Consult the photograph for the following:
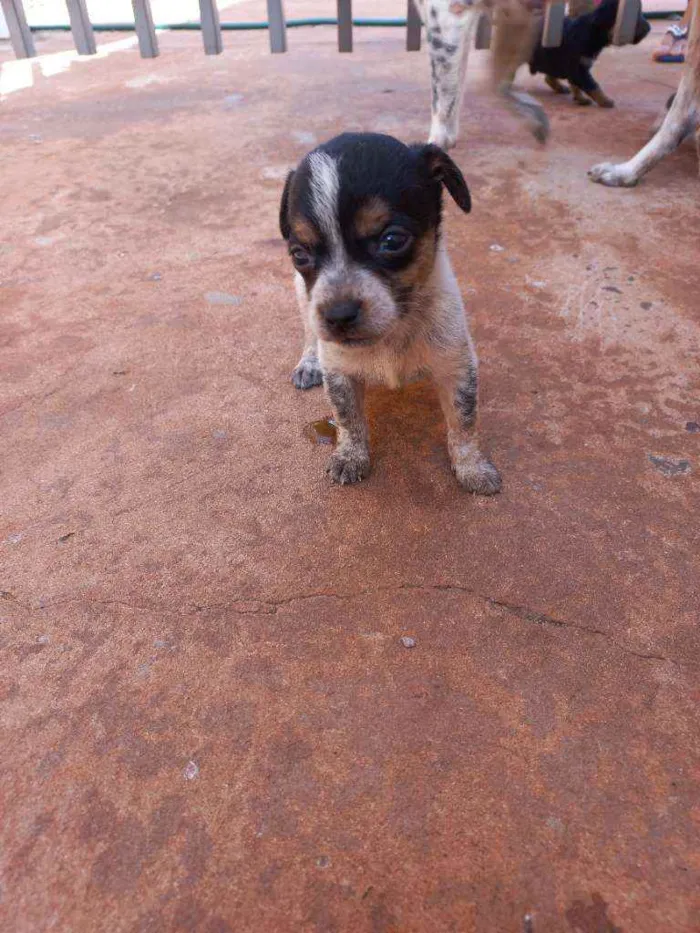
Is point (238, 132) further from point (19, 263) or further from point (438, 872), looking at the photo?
point (438, 872)

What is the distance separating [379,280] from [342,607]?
110 cm

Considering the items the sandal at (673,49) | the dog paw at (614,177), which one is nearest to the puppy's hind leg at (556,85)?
the sandal at (673,49)

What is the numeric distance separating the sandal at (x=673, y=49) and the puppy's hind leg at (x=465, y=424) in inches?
271

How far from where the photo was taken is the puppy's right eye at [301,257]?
2.22 m

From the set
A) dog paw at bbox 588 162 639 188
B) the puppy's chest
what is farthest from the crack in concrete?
dog paw at bbox 588 162 639 188

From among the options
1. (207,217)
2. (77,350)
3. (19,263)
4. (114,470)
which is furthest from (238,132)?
(114,470)

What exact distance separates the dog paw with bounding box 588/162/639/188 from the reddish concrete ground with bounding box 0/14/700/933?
426 millimetres

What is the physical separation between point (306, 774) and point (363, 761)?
16 centimetres

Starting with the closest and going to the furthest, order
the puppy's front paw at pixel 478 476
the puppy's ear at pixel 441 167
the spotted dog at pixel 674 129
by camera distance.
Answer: the puppy's ear at pixel 441 167 → the puppy's front paw at pixel 478 476 → the spotted dog at pixel 674 129

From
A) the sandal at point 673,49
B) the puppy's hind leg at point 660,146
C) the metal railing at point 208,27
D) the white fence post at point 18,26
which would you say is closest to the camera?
the puppy's hind leg at point 660,146

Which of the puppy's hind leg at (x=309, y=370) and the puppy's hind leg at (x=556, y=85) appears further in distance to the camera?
the puppy's hind leg at (x=556, y=85)

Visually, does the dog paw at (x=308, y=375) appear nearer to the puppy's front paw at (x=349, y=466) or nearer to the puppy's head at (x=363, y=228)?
the puppy's front paw at (x=349, y=466)

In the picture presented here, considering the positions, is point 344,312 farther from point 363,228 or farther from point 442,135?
point 442,135

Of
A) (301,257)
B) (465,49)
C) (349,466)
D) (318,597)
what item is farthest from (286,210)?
(465,49)
